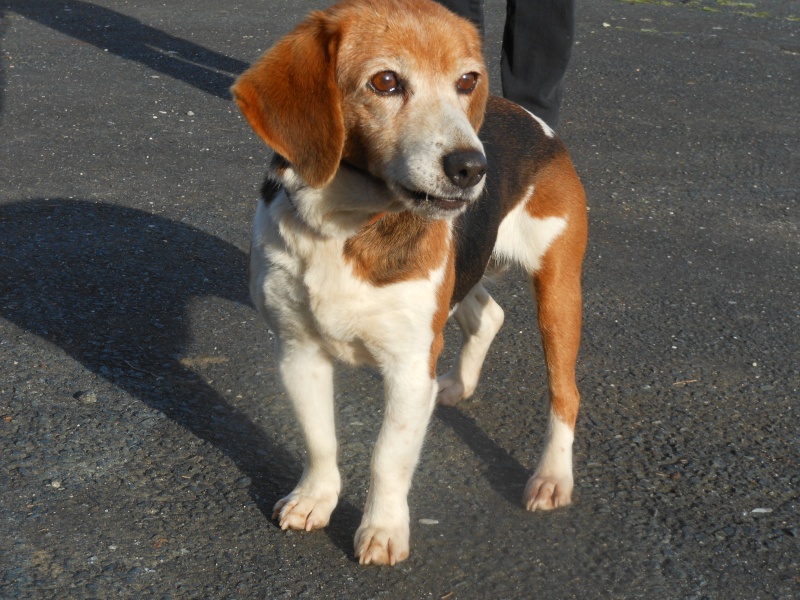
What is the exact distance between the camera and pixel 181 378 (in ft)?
12.6

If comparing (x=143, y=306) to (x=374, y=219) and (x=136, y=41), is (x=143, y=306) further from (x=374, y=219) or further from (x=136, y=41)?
(x=136, y=41)

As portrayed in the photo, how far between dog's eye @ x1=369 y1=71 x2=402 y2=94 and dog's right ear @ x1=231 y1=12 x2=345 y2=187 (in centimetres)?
10

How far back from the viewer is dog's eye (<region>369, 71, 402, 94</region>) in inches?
105

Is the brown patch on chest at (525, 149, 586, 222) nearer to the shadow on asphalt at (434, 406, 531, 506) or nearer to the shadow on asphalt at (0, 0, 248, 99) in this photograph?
the shadow on asphalt at (434, 406, 531, 506)

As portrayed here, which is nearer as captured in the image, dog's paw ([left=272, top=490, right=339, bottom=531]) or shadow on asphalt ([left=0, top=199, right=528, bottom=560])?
dog's paw ([left=272, top=490, right=339, bottom=531])

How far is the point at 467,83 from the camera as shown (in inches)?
113

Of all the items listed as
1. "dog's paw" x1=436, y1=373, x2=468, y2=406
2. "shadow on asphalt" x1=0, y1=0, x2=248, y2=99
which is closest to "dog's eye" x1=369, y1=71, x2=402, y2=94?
"dog's paw" x1=436, y1=373, x2=468, y2=406

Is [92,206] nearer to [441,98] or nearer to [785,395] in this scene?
[441,98]

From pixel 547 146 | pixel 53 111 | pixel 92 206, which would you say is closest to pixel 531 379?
pixel 547 146

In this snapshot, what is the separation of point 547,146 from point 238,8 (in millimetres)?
6874

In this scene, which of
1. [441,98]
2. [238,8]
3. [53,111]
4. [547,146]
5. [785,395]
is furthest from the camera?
[238,8]

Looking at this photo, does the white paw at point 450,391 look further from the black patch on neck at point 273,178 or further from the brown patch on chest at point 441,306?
the black patch on neck at point 273,178

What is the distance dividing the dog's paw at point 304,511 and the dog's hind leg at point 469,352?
882 millimetres

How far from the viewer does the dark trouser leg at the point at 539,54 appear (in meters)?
4.75
